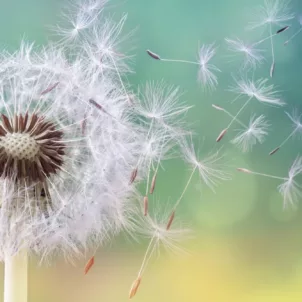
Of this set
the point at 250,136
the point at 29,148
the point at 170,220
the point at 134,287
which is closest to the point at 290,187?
the point at 250,136

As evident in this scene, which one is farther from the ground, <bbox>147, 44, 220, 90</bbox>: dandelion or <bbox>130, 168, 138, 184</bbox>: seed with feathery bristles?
<bbox>147, 44, 220, 90</bbox>: dandelion

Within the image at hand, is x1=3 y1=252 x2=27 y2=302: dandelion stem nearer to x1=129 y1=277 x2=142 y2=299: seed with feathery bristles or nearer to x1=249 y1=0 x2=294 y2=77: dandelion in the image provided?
x1=129 y1=277 x2=142 y2=299: seed with feathery bristles

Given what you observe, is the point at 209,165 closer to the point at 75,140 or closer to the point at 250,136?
the point at 250,136

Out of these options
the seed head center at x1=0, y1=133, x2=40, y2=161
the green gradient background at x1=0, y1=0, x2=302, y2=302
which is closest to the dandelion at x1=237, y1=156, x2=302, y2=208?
the green gradient background at x1=0, y1=0, x2=302, y2=302

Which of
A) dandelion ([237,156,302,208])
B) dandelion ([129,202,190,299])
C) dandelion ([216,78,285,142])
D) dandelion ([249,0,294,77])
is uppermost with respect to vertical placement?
dandelion ([249,0,294,77])

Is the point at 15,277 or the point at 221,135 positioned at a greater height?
the point at 221,135

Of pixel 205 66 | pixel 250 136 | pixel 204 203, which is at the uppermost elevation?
pixel 205 66
